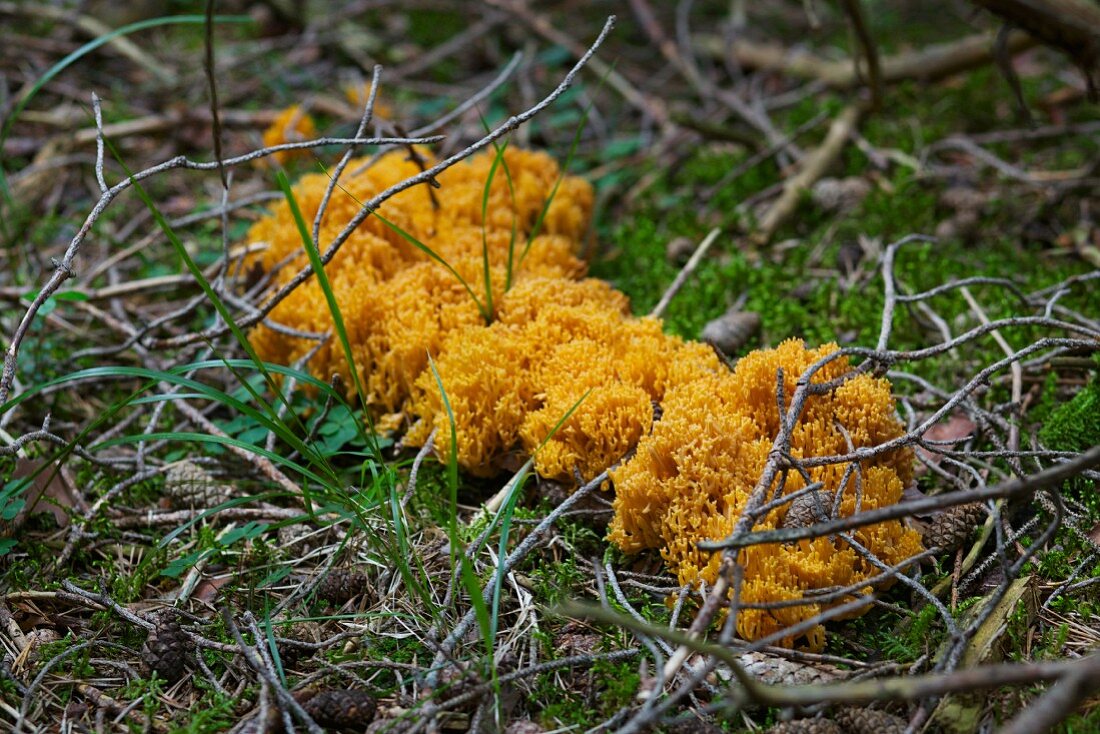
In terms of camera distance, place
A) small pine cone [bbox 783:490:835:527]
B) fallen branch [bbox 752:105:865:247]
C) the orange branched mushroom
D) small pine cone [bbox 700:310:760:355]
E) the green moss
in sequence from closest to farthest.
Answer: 1. small pine cone [bbox 783:490:835:527]
2. the green moss
3. the orange branched mushroom
4. small pine cone [bbox 700:310:760:355]
5. fallen branch [bbox 752:105:865:247]

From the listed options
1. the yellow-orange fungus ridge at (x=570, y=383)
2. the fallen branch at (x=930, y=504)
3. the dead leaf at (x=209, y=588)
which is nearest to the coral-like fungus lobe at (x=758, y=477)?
the yellow-orange fungus ridge at (x=570, y=383)

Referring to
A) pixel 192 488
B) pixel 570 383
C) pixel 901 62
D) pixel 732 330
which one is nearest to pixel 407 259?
pixel 570 383

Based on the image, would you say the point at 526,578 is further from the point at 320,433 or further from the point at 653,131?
the point at 653,131

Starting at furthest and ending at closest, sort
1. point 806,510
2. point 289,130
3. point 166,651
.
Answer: point 289,130, point 806,510, point 166,651

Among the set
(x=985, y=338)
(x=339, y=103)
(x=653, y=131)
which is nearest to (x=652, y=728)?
(x=985, y=338)

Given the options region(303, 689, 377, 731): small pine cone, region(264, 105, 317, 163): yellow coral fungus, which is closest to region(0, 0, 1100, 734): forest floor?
region(303, 689, 377, 731): small pine cone

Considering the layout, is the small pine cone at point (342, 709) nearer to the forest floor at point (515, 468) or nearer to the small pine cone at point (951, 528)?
the forest floor at point (515, 468)

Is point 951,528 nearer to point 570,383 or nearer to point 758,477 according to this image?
point 758,477

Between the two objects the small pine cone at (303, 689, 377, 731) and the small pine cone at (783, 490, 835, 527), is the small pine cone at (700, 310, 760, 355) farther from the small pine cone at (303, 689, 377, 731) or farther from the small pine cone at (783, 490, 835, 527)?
the small pine cone at (303, 689, 377, 731)
